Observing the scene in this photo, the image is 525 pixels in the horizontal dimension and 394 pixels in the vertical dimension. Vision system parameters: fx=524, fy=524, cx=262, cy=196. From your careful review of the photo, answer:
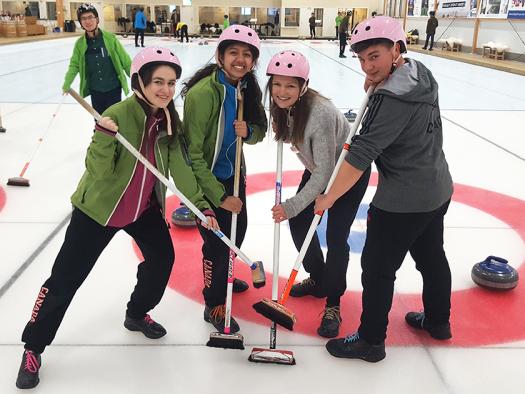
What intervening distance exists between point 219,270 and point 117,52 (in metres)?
3.50

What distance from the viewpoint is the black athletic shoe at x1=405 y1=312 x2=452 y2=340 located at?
2.87 meters

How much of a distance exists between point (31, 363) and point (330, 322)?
1.54 meters

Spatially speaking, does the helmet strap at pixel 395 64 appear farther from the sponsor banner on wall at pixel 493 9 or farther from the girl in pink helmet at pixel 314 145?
the sponsor banner on wall at pixel 493 9

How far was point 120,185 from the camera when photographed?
2.40 meters

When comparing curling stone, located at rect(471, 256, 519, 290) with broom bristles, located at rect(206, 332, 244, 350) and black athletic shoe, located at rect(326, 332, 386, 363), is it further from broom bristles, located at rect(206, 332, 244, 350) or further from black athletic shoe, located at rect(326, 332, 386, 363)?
broom bristles, located at rect(206, 332, 244, 350)

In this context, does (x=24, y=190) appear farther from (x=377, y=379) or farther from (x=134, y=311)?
(x=377, y=379)

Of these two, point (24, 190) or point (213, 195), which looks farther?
point (24, 190)

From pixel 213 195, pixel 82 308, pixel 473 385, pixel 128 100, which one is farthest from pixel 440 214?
pixel 82 308

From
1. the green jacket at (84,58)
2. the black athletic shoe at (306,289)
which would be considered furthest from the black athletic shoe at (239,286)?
the green jacket at (84,58)

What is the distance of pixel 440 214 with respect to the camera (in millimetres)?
2576

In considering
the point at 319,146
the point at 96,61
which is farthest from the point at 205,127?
the point at 96,61

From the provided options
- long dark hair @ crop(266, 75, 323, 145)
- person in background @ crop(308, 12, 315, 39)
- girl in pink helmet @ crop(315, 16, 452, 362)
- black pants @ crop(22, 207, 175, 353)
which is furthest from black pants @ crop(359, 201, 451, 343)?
person in background @ crop(308, 12, 315, 39)

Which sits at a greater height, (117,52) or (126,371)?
(117,52)

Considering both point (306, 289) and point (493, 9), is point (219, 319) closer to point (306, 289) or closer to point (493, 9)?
point (306, 289)
